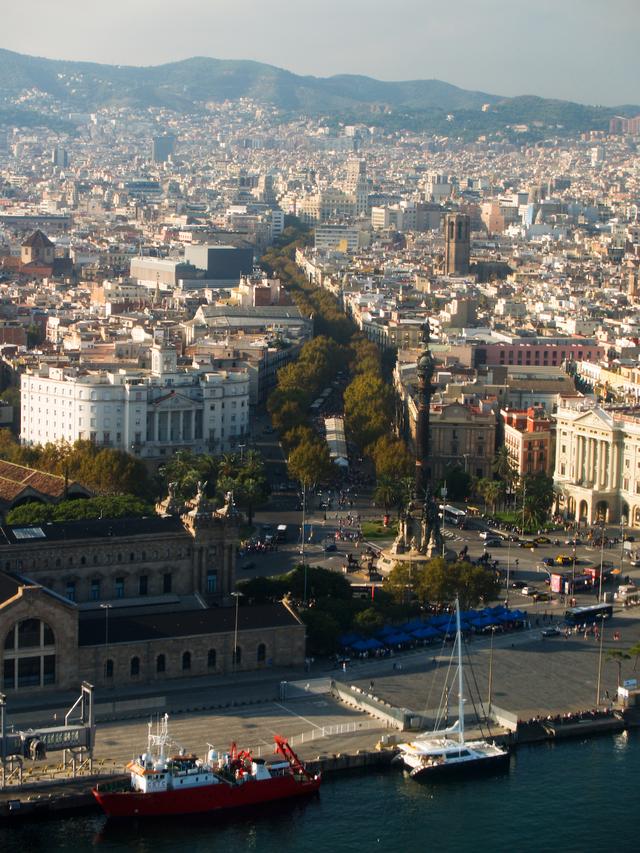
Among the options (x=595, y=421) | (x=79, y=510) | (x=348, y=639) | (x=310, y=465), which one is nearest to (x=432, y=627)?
(x=348, y=639)

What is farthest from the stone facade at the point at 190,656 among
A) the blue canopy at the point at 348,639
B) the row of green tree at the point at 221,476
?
the row of green tree at the point at 221,476

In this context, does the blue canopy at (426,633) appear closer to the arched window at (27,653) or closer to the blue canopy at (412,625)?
the blue canopy at (412,625)

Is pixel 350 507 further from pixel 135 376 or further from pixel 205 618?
pixel 205 618

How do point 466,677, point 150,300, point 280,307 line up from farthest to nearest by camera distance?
point 150,300 → point 280,307 → point 466,677

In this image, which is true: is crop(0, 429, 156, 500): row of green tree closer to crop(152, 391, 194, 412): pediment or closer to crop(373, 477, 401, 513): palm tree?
crop(152, 391, 194, 412): pediment

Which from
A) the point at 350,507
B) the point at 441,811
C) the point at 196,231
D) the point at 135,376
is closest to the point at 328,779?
the point at 441,811

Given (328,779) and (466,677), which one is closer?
(328,779)

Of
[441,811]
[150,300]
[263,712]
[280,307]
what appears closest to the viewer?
[441,811]

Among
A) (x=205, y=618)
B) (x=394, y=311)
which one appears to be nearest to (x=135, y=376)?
(x=205, y=618)
